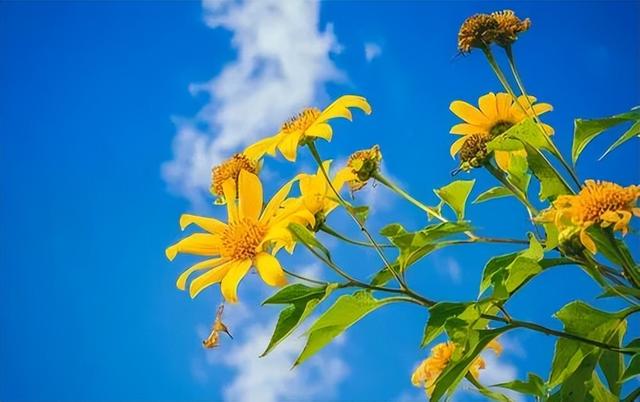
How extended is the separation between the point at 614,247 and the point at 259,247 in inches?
12.7

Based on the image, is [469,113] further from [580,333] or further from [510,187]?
[580,333]

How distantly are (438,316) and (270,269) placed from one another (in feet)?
0.55

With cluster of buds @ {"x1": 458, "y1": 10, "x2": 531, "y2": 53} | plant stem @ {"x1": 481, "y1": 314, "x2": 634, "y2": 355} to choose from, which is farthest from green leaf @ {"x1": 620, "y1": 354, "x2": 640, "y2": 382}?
cluster of buds @ {"x1": 458, "y1": 10, "x2": 531, "y2": 53}

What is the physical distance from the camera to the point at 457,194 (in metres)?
0.96

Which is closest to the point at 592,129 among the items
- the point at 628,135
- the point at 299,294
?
the point at 628,135

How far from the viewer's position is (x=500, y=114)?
1.09m

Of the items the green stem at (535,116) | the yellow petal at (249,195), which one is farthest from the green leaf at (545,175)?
the yellow petal at (249,195)

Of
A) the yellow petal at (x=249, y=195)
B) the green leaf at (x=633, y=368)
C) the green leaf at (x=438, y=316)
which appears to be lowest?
the green leaf at (x=633, y=368)

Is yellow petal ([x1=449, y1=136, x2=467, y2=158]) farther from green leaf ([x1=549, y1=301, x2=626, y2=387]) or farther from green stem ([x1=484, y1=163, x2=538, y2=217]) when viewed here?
green leaf ([x1=549, y1=301, x2=626, y2=387])

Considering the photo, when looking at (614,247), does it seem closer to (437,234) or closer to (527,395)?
(437,234)

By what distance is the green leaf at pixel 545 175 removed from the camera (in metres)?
0.86

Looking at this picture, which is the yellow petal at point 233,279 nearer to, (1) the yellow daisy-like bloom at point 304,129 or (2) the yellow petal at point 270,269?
(2) the yellow petal at point 270,269

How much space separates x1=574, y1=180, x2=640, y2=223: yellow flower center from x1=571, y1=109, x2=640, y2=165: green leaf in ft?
0.44

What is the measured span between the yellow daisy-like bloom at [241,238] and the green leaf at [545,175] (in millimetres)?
238
